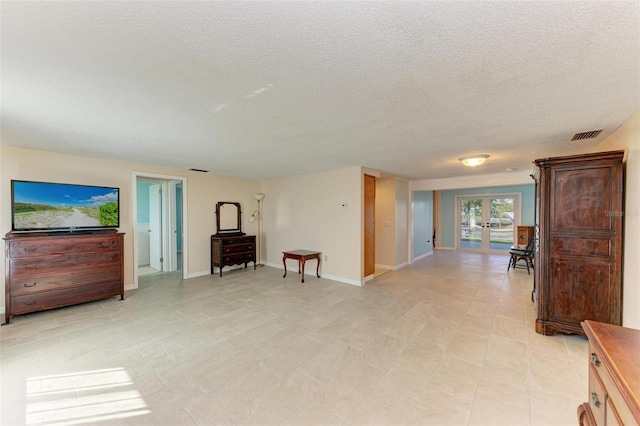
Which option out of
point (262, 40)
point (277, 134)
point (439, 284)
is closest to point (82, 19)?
point (262, 40)

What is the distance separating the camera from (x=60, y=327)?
9.84 feet

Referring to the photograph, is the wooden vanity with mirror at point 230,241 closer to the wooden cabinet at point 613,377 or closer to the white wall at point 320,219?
the white wall at point 320,219

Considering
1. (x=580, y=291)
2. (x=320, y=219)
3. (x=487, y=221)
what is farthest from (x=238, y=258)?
(x=487, y=221)

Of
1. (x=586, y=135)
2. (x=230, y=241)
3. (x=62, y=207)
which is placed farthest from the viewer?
(x=230, y=241)

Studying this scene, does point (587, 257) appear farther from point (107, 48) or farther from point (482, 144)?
point (107, 48)

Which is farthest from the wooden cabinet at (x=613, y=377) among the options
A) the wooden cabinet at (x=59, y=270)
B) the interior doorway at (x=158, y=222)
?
the interior doorway at (x=158, y=222)

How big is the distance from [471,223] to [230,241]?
316 inches

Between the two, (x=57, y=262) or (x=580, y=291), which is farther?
(x=57, y=262)

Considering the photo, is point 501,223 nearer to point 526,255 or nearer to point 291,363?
point 526,255

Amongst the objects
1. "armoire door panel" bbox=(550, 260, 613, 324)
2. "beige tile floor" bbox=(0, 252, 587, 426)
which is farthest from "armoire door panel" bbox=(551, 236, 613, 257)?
"beige tile floor" bbox=(0, 252, 587, 426)

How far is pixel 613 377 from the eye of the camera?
0.92 meters

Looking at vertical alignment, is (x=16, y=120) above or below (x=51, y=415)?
above

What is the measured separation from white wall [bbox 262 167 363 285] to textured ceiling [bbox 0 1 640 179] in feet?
6.65

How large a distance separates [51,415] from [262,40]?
270 centimetres
